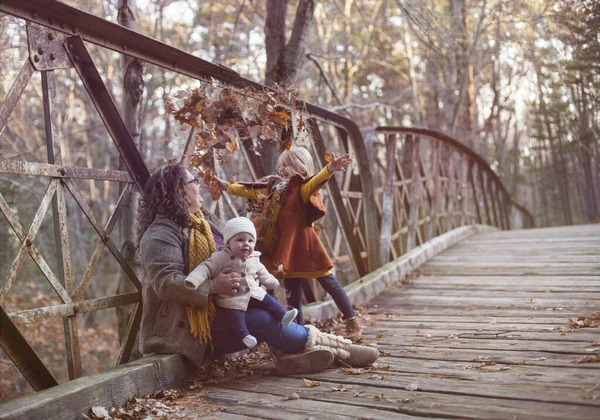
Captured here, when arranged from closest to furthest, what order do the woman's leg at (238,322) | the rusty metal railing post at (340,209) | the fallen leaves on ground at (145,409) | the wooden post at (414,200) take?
the fallen leaves on ground at (145,409)
the woman's leg at (238,322)
the rusty metal railing post at (340,209)
the wooden post at (414,200)

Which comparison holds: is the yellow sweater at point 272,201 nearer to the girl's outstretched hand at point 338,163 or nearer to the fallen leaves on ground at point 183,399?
the girl's outstretched hand at point 338,163

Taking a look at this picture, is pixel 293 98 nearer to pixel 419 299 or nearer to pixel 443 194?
pixel 419 299

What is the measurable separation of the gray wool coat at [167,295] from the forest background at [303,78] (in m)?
1.11

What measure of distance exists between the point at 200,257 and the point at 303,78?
1169cm

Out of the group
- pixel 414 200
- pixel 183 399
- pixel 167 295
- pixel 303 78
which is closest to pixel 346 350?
pixel 183 399

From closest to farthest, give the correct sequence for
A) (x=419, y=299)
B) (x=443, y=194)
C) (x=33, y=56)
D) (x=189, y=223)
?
1. (x=33, y=56)
2. (x=189, y=223)
3. (x=419, y=299)
4. (x=443, y=194)

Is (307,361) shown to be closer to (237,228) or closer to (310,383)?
(310,383)

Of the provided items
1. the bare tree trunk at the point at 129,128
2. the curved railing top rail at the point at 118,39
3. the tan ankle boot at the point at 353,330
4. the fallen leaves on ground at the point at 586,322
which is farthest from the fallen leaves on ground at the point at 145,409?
the fallen leaves on ground at the point at 586,322

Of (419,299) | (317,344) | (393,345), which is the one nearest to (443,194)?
(419,299)

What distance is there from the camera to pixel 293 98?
12.4 ft

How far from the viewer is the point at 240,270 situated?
3.27 m

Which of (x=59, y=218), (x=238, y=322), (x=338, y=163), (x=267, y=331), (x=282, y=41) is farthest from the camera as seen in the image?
(x=282, y=41)

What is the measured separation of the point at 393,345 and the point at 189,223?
1.71 m

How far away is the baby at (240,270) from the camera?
10.5ft
